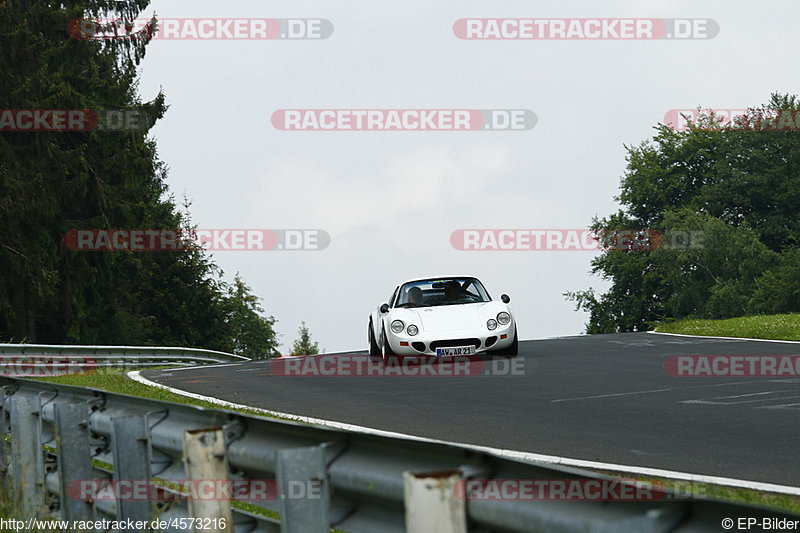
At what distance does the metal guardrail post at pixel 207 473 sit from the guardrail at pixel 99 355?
19683mm

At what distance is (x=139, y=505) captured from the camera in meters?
4.90

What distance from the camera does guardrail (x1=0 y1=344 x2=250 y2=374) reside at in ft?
76.0

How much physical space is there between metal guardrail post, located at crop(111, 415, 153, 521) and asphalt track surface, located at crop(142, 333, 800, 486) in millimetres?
3895

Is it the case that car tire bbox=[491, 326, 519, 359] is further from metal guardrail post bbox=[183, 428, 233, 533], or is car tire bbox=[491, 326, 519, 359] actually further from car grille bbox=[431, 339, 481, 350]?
metal guardrail post bbox=[183, 428, 233, 533]

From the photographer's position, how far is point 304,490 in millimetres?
3549

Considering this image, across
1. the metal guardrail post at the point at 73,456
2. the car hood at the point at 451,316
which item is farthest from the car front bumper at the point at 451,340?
the metal guardrail post at the point at 73,456

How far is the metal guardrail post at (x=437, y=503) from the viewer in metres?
2.72

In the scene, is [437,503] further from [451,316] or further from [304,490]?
[451,316]

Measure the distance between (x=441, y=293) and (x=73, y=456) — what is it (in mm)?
13044

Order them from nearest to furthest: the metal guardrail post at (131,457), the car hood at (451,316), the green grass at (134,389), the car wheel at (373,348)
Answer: the metal guardrail post at (131,457) → the green grass at (134,389) → the car hood at (451,316) → the car wheel at (373,348)

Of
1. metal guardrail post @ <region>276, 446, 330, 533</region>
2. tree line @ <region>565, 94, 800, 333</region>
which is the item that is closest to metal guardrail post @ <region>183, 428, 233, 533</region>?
metal guardrail post @ <region>276, 446, 330, 533</region>

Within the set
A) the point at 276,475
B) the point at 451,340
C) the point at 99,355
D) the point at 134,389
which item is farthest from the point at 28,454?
the point at 99,355

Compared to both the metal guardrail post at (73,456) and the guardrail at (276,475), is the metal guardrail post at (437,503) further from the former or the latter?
the metal guardrail post at (73,456)

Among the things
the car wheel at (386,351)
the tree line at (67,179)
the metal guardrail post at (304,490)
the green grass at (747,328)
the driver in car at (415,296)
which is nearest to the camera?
the metal guardrail post at (304,490)
